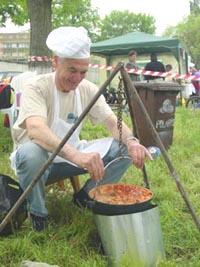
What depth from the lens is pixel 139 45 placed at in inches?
604

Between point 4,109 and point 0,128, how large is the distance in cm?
132

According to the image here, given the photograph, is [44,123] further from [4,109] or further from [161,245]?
[4,109]

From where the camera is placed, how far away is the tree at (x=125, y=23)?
63438mm

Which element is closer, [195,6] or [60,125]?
[60,125]

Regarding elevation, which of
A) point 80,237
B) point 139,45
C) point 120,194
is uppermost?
point 139,45

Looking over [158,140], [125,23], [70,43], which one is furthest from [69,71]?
[125,23]

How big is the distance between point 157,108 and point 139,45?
34.4ft

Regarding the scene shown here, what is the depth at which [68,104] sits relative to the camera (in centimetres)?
272

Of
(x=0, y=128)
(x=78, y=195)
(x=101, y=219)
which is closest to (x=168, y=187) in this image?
(x=78, y=195)

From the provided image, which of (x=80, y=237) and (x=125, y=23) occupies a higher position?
(x=125, y=23)

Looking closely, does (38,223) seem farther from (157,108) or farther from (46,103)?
(157,108)

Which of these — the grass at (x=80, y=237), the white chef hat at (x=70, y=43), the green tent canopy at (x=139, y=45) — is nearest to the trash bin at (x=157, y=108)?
the grass at (x=80, y=237)

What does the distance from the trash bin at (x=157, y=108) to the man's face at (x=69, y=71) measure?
249cm

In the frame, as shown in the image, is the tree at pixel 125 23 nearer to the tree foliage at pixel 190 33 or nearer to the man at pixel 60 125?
the tree foliage at pixel 190 33
